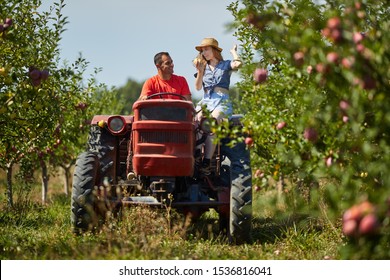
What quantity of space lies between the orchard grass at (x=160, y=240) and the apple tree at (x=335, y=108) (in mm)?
449

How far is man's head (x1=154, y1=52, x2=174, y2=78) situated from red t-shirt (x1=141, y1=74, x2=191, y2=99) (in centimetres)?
8

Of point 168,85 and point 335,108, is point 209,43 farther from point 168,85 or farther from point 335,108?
point 335,108

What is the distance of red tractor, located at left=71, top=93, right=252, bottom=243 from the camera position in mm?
5871

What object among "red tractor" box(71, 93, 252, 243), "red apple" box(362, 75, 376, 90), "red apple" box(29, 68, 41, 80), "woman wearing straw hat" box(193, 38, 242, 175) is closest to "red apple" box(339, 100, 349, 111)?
"red apple" box(362, 75, 376, 90)

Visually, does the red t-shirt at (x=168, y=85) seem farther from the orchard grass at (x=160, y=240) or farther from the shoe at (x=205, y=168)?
the orchard grass at (x=160, y=240)

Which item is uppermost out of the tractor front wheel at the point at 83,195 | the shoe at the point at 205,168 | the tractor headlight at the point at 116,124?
the tractor headlight at the point at 116,124

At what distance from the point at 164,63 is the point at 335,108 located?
310 centimetres

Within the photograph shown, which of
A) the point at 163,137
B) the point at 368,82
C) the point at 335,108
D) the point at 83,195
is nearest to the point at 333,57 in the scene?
the point at 368,82

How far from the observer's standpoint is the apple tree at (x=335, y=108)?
360 centimetres

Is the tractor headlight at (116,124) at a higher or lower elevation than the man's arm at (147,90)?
lower

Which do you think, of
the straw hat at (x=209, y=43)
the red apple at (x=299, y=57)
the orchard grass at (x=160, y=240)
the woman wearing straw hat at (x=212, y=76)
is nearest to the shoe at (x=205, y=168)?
the woman wearing straw hat at (x=212, y=76)

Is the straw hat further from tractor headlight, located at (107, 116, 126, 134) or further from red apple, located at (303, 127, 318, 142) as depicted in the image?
red apple, located at (303, 127, 318, 142)

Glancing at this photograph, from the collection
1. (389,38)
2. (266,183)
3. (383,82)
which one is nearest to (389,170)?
(383,82)
